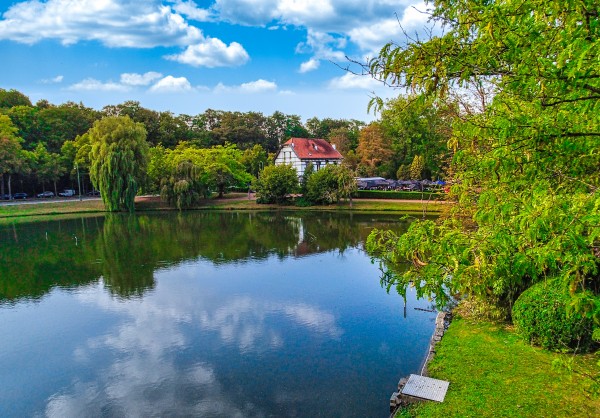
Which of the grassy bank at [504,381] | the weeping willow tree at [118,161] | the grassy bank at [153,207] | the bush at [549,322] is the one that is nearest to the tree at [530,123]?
the grassy bank at [504,381]

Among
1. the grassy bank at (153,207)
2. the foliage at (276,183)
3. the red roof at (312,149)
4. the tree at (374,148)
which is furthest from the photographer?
the red roof at (312,149)

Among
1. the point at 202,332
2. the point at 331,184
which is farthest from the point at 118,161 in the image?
Answer: the point at 202,332

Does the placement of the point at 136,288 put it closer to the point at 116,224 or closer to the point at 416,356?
the point at 416,356

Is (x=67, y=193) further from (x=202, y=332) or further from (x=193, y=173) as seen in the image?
(x=202, y=332)

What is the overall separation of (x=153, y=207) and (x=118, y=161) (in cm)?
635

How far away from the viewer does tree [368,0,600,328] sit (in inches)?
125

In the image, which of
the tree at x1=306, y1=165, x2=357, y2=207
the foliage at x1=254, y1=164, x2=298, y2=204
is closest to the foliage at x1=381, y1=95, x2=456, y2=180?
the tree at x1=306, y1=165, x2=357, y2=207

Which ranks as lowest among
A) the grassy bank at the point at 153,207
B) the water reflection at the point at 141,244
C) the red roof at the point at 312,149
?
the water reflection at the point at 141,244

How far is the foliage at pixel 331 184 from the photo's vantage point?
4047 centimetres

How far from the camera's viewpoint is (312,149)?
5512 centimetres

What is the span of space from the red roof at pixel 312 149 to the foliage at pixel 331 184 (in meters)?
12.0

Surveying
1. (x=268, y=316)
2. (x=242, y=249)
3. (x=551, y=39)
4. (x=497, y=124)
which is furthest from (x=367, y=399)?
(x=242, y=249)

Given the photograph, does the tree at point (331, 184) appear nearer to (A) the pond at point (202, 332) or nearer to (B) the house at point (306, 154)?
(B) the house at point (306, 154)

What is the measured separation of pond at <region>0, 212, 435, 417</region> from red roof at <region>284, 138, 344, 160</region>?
103 ft
